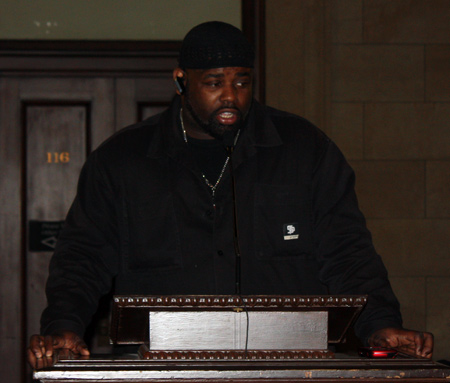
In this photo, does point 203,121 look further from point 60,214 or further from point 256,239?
point 60,214

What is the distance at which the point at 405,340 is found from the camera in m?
1.89

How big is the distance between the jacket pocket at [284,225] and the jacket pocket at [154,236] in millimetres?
261

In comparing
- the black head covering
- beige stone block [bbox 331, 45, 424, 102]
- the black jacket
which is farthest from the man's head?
beige stone block [bbox 331, 45, 424, 102]

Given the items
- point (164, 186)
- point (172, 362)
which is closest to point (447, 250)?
point (164, 186)

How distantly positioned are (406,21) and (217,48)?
8.72 ft

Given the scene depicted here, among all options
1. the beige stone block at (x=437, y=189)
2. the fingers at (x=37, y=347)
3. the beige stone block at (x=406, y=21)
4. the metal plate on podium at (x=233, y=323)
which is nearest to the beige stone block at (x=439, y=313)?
the beige stone block at (x=437, y=189)

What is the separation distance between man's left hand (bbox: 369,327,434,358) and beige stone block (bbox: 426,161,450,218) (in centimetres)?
287

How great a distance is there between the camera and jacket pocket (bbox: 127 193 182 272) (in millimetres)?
2512

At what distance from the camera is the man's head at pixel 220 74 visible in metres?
2.37

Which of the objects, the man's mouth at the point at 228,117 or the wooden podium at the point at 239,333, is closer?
the wooden podium at the point at 239,333

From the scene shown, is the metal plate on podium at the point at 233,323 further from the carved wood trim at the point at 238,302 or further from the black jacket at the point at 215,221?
the black jacket at the point at 215,221

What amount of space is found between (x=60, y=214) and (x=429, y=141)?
7.39 feet

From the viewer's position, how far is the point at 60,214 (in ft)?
16.1

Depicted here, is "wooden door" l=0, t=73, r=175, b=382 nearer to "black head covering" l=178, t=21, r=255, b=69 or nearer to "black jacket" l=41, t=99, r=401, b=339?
"black jacket" l=41, t=99, r=401, b=339
